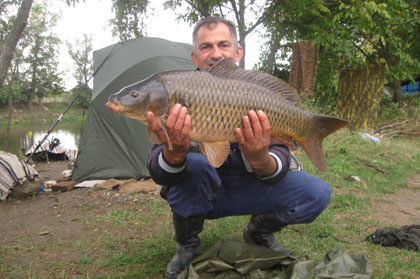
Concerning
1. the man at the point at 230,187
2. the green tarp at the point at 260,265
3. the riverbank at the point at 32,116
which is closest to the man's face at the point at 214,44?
the man at the point at 230,187

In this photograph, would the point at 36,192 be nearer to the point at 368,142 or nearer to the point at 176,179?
the point at 176,179

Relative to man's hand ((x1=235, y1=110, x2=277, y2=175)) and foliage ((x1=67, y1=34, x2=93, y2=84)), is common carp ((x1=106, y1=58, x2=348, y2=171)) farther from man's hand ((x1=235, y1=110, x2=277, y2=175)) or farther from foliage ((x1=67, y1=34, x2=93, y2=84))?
foliage ((x1=67, y1=34, x2=93, y2=84))

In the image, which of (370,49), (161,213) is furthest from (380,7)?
(161,213)

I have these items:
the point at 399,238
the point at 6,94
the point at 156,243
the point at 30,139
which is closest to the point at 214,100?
the point at 156,243

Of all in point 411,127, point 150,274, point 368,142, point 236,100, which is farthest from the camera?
point 411,127

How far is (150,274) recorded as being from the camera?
1781 millimetres

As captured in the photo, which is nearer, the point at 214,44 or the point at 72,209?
the point at 214,44

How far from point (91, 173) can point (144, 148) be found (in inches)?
31.7

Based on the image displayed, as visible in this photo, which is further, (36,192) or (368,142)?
(368,142)

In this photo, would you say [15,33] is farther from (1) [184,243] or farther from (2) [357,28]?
(2) [357,28]

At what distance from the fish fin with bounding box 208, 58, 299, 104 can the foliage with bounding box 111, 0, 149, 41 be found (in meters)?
7.32

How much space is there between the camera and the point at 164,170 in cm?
156

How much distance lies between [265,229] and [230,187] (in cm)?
32

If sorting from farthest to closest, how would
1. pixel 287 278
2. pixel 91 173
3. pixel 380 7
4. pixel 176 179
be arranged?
pixel 380 7
pixel 91 173
pixel 176 179
pixel 287 278
